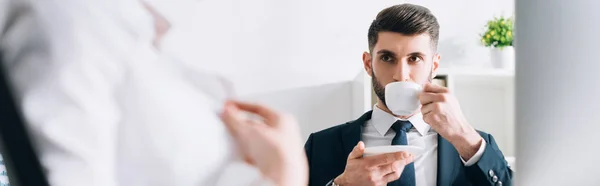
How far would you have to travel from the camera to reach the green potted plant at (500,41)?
2.80ft

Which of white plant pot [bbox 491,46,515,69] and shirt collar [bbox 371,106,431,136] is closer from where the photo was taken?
shirt collar [bbox 371,106,431,136]

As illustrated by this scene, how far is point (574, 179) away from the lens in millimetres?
274

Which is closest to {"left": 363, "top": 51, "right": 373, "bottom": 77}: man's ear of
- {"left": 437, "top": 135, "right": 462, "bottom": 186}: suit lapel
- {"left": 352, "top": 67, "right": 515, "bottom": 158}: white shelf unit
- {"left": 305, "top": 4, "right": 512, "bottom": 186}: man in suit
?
{"left": 305, "top": 4, "right": 512, "bottom": 186}: man in suit

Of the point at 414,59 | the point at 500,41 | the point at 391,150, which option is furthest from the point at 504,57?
the point at 391,150

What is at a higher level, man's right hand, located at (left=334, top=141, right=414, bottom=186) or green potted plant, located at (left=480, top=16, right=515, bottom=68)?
green potted plant, located at (left=480, top=16, right=515, bottom=68)

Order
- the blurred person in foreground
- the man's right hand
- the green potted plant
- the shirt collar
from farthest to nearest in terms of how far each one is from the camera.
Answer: the green potted plant → the shirt collar → the man's right hand → the blurred person in foreground

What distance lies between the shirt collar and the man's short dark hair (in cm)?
8

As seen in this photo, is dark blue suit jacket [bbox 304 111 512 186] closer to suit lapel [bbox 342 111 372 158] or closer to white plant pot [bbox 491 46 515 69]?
suit lapel [bbox 342 111 372 158]

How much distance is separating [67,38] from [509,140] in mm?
759

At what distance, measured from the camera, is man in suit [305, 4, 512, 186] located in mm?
552

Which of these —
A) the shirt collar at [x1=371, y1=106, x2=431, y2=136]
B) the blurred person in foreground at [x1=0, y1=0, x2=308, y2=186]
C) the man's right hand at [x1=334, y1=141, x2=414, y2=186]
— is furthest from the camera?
Answer: the shirt collar at [x1=371, y1=106, x2=431, y2=136]

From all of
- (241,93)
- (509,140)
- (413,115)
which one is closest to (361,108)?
(413,115)

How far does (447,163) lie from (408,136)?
6cm

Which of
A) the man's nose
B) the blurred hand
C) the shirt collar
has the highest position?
the man's nose
